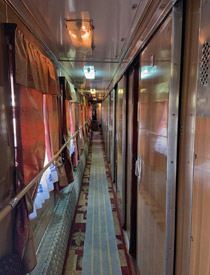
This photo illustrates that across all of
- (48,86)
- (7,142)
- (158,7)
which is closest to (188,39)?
(158,7)

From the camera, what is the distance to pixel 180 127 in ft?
2.91

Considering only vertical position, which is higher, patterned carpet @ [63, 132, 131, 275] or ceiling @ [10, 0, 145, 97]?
ceiling @ [10, 0, 145, 97]

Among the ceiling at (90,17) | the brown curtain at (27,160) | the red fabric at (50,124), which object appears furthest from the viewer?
the red fabric at (50,124)

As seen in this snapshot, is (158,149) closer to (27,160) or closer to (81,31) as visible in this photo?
(27,160)

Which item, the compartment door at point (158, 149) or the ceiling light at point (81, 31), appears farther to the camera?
the ceiling light at point (81, 31)

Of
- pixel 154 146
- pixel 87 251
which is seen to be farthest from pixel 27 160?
pixel 87 251

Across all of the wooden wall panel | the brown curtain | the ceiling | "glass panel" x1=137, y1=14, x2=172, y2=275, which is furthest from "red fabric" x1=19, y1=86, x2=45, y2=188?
the wooden wall panel

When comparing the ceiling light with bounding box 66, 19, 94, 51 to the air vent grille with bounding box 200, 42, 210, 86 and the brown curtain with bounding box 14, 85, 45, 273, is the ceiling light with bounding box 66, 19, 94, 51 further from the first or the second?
the air vent grille with bounding box 200, 42, 210, 86

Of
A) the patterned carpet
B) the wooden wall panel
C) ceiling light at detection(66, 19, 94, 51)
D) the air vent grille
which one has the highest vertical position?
ceiling light at detection(66, 19, 94, 51)

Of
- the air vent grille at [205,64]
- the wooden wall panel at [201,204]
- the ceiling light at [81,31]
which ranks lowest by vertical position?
the wooden wall panel at [201,204]

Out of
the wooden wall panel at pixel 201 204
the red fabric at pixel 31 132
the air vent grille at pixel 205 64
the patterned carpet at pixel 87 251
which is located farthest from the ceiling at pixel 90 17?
the patterned carpet at pixel 87 251

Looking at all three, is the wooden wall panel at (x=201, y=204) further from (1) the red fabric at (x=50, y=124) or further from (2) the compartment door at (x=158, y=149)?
(1) the red fabric at (x=50, y=124)

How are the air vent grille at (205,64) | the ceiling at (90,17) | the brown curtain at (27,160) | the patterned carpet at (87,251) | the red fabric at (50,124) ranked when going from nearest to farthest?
the air vent grille at (205,64), the brown curtain at (27,160), the ceiling at (90,17), the red fabric at (50,124), the patterned carpet at (87,251)

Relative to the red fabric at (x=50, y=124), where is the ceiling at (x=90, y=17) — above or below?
above
